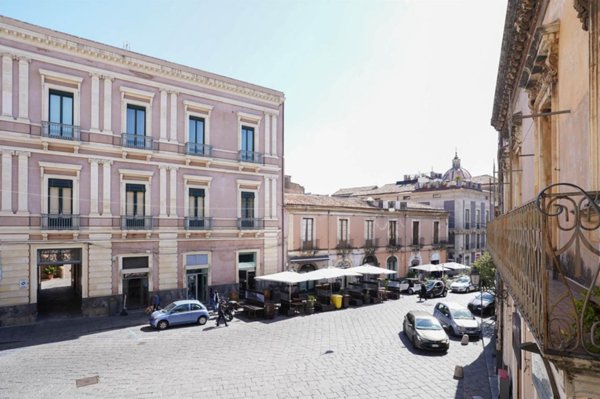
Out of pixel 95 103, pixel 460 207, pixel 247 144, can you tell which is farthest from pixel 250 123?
pixel 460 207

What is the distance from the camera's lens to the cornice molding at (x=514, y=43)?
23.8ft

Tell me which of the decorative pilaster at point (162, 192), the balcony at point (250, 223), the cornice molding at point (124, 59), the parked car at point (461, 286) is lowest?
the parked car at point (461, 286)

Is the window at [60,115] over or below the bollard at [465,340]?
over

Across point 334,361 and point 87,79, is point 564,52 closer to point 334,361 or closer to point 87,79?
point 334,361

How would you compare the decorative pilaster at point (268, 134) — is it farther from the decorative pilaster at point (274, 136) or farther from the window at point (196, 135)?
the window at point (196, 135)

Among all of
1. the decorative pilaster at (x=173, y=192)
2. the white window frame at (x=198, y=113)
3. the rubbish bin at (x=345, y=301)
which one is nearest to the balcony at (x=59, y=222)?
the decorative pilaster at (x=173, y=192)

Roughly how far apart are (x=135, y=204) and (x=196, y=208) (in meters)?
3.63

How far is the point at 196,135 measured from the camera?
24.1 metres

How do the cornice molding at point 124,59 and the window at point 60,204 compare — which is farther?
the window at point 60,204

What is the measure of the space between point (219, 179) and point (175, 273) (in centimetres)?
642

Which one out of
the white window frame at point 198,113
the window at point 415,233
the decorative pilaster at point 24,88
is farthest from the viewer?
the window at point 415,233

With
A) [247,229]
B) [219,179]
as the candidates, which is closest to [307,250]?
[247,229]

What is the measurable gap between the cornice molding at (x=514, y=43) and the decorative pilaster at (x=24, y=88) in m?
20.3

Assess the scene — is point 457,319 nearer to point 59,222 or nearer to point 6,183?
point 59,222
